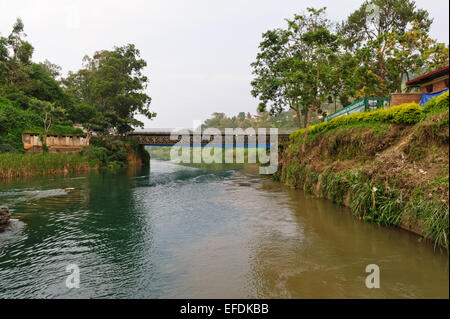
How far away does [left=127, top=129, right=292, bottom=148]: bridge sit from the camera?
41.2 meters

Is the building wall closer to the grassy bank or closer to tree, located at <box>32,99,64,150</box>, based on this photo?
the grassy bank

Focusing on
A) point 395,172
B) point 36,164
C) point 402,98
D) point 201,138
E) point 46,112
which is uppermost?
point 46,112

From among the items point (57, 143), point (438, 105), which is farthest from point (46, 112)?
point (438, 105)

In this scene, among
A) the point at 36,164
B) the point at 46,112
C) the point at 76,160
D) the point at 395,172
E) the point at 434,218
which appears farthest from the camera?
the point at 46,112

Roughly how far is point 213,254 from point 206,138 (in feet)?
128

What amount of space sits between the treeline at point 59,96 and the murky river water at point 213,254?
3067 centimetres

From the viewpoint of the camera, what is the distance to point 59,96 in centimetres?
5131

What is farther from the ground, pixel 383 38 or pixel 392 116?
pixel 383 38

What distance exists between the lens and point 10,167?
86.8ft

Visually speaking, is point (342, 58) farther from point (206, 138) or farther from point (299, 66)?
point (206, 138)

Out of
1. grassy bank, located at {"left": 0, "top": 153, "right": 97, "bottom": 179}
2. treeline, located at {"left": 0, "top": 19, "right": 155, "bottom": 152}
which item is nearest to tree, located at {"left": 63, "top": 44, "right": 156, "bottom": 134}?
treeline, located at {"left": 0, "top": 19, "right": 155, "bottom": 152}

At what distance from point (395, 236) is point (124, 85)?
48093mm

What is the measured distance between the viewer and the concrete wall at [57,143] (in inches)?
1451

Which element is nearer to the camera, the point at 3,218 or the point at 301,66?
→ the point at 3,218
